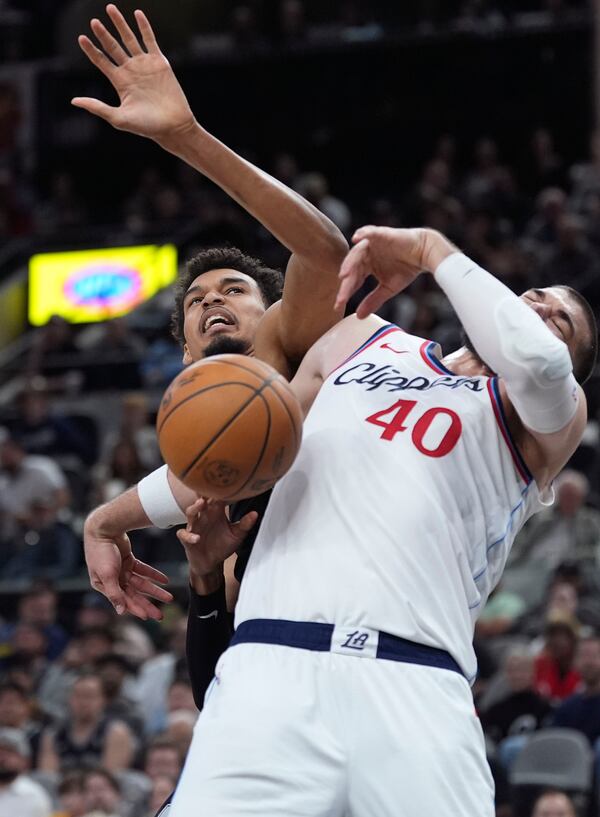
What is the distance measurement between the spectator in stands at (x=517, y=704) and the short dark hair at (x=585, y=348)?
497 cm

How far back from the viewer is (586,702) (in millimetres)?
8375

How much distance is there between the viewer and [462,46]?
19.1 meters

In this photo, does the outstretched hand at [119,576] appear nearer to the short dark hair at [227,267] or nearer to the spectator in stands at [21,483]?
the short dark hair at [227,267]

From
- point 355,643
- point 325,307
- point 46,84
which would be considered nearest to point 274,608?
point 355,643

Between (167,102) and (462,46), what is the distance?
15958 millimetres

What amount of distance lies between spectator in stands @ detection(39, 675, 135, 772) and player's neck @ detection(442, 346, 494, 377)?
5.82 m

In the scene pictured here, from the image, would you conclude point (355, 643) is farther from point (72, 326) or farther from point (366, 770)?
point (72, 326)

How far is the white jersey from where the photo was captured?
338 centimetres

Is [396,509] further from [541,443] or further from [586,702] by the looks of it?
[586,702]

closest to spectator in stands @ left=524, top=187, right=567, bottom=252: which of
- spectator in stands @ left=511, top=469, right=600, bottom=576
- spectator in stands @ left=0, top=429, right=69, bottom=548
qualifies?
spectator in stands @ left=511, top=469, right=600, bottom=576

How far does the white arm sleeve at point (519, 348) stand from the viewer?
3342mm

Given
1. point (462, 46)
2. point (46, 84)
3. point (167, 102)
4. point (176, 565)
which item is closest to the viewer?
point (167, 102)

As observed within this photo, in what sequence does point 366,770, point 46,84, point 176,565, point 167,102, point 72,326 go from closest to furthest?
point 366,770 → point 167,102 → point 176,565 → point 72,326 → point 46,84

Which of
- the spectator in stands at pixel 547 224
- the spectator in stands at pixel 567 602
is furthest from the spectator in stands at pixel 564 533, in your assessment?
the spectator in stands at pixel 547 224
